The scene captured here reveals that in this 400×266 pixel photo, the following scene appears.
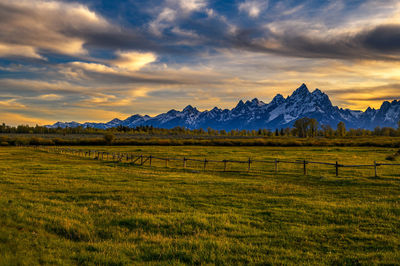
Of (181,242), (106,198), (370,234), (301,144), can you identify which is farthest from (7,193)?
(301,144)

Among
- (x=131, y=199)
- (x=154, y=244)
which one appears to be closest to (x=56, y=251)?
(x=154, y=244)

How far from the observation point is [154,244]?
1037 cm

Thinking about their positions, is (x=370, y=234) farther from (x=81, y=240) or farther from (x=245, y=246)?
(x=81, y=240)

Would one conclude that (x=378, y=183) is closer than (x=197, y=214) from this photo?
No

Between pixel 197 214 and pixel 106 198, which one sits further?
pixel 106 198

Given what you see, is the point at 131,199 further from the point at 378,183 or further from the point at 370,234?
the point at 378,183

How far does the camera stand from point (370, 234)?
11953 mm

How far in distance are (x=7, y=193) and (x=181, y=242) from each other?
14902mm

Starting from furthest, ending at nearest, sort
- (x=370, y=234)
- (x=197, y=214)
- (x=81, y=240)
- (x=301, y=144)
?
(x=301, y=144)
(x=197, y=214)
(x=370, y=234)
(x=81, y=240)

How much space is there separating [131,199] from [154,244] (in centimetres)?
823

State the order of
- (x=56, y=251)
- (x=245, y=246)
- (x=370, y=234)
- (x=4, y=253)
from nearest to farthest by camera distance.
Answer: (x=4, y=253) → (x=56, y=251) → (x=245, y=246) → (x=370, y=234)

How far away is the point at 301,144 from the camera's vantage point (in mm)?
103188

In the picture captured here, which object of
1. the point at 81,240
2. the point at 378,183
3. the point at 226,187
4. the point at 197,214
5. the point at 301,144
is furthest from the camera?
the point at 301,144

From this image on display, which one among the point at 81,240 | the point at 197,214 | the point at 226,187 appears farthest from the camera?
the point at 226,187
